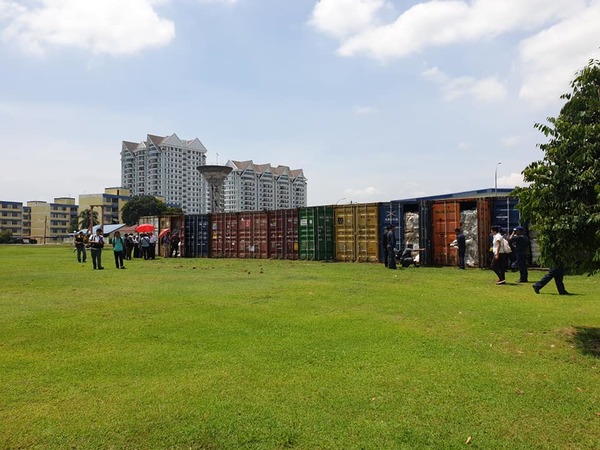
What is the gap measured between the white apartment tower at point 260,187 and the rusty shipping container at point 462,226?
128992mm

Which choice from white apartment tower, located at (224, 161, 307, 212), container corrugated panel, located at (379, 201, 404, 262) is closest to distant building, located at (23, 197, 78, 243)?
white apartment tower, located at (224, 161, 307, 212)

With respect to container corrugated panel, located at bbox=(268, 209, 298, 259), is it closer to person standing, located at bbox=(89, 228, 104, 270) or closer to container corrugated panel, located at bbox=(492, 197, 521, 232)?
person standing, located at bbox=(89, 228, 104, 270)

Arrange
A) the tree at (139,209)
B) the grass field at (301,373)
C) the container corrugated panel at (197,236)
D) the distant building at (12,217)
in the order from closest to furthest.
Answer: the grass field at (301,373)
the container corrugated panel at (197,236)
the tree at (139,209)
the distant building at (12,217)

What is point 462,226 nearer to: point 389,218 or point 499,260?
point 389,218

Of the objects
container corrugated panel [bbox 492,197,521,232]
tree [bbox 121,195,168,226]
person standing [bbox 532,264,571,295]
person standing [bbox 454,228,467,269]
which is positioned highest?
tree [bbox 121,195,168,226]

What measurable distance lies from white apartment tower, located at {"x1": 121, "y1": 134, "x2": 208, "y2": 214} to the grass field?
138 meters

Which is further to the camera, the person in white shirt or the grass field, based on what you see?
the person in white shirt

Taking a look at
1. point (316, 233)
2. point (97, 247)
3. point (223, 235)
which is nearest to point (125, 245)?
point (223, 235)

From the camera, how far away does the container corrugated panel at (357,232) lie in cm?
2262

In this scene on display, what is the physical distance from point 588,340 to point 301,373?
439 centimetres

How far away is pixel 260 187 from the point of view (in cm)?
15950

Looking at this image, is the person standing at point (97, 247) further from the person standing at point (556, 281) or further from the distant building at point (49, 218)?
the distant building at point (49, 218)

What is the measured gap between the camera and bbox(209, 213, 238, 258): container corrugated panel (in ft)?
94.4

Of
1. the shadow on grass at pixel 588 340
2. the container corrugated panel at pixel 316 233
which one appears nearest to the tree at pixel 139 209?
the container corrugated panel at pixel 316 233
